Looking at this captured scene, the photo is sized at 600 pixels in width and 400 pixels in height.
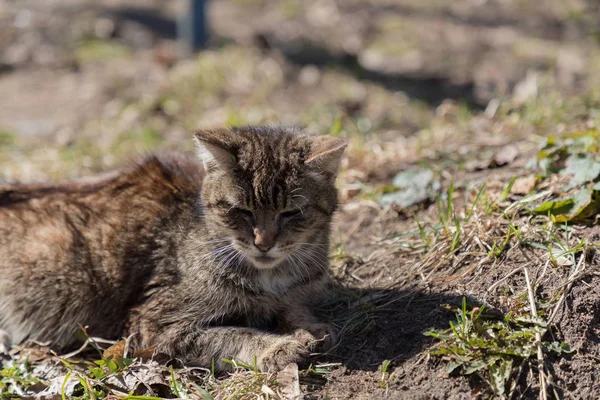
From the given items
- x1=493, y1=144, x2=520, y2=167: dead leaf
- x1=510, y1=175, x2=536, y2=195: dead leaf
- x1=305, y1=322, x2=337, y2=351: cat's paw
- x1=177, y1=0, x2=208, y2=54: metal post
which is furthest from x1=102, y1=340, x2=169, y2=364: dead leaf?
x1=177, y1=0, x2=208, y2=54: metal post

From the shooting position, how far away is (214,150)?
10.6ft

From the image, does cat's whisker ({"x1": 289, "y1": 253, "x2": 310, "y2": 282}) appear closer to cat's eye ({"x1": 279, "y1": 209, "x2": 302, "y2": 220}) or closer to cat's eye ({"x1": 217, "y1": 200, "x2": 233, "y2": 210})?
cat's eye ({"x1": 279, "y1": 209, "x2": 302, "y2": 220})

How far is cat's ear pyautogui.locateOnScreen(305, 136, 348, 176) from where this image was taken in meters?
3.22

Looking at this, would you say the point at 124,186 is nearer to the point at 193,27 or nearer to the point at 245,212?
the point at 245,212

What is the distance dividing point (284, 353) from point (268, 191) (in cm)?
73

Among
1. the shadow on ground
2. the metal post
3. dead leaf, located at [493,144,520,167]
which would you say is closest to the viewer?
the shadow on ground

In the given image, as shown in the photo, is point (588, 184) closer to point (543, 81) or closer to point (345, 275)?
point (345, 275)

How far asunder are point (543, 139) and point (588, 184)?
72 cm

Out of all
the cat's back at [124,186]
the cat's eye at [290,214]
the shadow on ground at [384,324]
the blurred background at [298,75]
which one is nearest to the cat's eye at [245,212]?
the cat's eye at [290,214]

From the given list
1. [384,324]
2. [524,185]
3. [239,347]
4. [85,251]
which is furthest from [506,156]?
[85,251]

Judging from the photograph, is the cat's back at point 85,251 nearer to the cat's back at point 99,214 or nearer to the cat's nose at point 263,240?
the cat's back at point 99,214

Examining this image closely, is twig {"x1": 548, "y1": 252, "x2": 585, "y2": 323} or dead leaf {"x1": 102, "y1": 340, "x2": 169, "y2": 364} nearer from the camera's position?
twig {"x1": 548, "y1": 252, "x2": 585, "y2": 323}

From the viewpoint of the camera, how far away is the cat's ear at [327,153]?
3.22 meters

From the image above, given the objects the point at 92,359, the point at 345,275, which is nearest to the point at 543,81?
the point at 345,275
